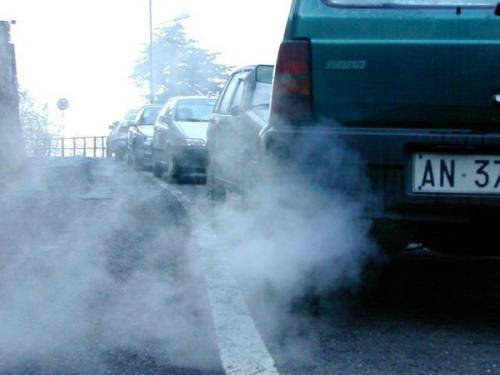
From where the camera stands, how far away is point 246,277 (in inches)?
214

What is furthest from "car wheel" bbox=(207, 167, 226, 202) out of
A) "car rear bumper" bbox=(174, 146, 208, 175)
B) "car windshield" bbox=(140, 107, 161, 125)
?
"car windshield" bbox=(140, 107, 161, 125)

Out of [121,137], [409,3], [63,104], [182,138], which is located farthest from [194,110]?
[63,104]

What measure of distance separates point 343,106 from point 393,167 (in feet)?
1.09

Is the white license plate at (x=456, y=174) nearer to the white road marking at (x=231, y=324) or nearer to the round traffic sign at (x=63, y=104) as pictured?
the white road marking at (x=231, y=324)

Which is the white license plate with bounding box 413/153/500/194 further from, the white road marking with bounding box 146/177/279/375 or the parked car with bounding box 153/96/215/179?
the parked car with bounding box 153/96/215/179

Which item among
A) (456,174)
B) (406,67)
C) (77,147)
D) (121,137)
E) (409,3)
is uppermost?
(409,3)

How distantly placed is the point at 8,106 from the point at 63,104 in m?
11.5

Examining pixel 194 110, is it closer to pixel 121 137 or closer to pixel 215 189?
pixel 215 189

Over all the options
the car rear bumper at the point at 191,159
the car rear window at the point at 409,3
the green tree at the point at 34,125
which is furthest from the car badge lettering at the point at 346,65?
the green tree at the point at 34,125

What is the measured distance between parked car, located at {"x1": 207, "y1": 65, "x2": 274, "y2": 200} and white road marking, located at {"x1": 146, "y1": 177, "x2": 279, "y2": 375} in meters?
0.94

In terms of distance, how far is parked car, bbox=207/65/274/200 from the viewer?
7258mm

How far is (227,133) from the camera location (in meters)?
8.29

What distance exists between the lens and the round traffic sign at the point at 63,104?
41.7 metres

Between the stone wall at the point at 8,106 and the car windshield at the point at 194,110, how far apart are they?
33.1 ft
